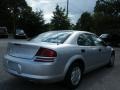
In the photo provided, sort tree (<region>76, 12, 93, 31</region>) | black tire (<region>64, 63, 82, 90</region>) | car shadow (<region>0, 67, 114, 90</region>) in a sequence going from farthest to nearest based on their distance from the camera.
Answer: tree (<region>76, 12, 93, 31</region>) < car shadow (<region>0, 67, 114, 90</region>) < black tire (<region>64, 63, 82, 90</region>)

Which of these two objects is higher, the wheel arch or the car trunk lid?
the car trunk lid

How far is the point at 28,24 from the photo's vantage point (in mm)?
45906

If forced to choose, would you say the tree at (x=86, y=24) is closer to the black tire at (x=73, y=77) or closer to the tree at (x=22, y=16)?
the tree at (x=22, y=16)

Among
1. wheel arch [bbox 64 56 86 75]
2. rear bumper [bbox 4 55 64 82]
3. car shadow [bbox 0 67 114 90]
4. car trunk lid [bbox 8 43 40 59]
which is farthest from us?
car shadow [bbox 0 67 114 90]

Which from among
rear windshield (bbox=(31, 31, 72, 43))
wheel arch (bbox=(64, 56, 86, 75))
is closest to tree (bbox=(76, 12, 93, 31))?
rear windshield (bbox=(31, 31, 72, 43))

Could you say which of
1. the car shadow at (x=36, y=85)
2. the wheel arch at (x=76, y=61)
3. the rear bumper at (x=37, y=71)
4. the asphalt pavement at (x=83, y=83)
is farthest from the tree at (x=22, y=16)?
the rear bumper at (x=37, y=71)

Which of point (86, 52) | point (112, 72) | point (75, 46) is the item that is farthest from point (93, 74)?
point (75, 46)

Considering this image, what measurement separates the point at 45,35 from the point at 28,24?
39.8 metres

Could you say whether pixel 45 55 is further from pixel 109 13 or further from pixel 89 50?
pixel 109 13

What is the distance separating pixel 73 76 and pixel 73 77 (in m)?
0.03

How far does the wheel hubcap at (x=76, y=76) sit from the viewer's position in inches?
234

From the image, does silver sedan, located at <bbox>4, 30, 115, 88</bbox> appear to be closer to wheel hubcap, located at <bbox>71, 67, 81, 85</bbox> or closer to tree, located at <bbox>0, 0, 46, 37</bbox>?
wheel hubcap, located at <bbox>71, 67, 81, 85</bbox>

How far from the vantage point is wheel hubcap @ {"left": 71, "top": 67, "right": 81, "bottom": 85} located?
234 inches

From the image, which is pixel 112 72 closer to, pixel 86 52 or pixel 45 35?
pixel 86 52
